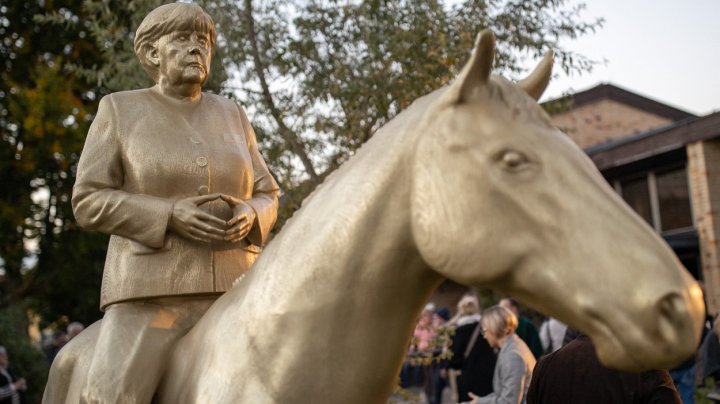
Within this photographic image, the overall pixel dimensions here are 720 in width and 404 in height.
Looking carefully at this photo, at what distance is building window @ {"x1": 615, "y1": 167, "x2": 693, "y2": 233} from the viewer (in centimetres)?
1617

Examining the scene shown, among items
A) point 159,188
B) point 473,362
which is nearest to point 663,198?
point 473,362

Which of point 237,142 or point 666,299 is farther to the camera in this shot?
point 237,142

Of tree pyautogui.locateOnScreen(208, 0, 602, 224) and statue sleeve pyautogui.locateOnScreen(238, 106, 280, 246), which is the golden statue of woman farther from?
tree pyautogui.locateOnScreen(208, 0, 602, 224)

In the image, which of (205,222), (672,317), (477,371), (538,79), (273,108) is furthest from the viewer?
(273,108)

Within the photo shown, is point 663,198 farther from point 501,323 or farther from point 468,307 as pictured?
point 501,323

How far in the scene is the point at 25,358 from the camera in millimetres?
13328

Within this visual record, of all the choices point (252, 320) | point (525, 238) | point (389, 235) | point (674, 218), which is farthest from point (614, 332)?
point (674, 218)

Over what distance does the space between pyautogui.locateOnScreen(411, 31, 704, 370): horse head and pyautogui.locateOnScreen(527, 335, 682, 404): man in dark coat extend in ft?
7.80

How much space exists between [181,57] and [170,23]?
0.37ft

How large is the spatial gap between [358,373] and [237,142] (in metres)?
1.09

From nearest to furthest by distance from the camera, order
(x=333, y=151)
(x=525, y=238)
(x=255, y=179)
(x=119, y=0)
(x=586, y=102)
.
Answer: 1. (x=525, y=238)
2. (x=255, y=179)
3. (x=333, y=151)
4. (x=119, y=0)
5. (x=586, y=102)

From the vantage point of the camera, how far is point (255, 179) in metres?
2.83

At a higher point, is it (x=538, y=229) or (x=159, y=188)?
(x=159, y=188)

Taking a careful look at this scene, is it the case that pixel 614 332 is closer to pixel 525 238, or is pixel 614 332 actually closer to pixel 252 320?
pixel 525 238
